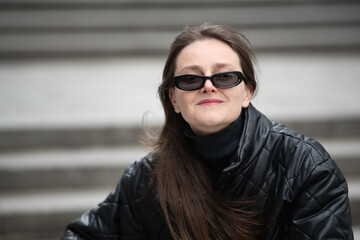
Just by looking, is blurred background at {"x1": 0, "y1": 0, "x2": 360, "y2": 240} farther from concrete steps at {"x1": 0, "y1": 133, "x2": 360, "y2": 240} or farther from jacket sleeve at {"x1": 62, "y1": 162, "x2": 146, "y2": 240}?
jacket sleeve at {"x1": 62, "y1": 162, "x2": 146, "y2": 240}

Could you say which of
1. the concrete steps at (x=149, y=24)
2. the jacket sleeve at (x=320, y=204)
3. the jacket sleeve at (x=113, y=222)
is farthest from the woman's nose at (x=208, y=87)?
the concrete steps at (x=149, y=24)

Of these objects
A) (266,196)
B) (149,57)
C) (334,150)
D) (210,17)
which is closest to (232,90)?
(266,196)

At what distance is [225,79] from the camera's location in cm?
168

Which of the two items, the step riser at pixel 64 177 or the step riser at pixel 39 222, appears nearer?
the step riser at pixel 39 222

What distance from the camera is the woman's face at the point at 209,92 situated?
1685mm

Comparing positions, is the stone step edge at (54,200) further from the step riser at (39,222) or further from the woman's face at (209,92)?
the woman's face at (209,92)

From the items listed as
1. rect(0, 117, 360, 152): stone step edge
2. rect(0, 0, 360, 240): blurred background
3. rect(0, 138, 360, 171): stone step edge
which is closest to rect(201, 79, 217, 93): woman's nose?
rect(0, 0, 360, 240): blurred background

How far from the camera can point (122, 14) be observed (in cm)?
600

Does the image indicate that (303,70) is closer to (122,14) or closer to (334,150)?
(334,150)

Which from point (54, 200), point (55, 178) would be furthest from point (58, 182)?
point (54, 200)

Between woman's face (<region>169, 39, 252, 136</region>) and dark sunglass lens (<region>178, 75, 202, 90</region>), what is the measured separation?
21mm

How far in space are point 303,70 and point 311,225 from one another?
3.67 meters

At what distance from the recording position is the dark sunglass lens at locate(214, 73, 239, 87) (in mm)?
1672

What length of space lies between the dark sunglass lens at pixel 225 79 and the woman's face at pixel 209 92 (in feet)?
0.07
